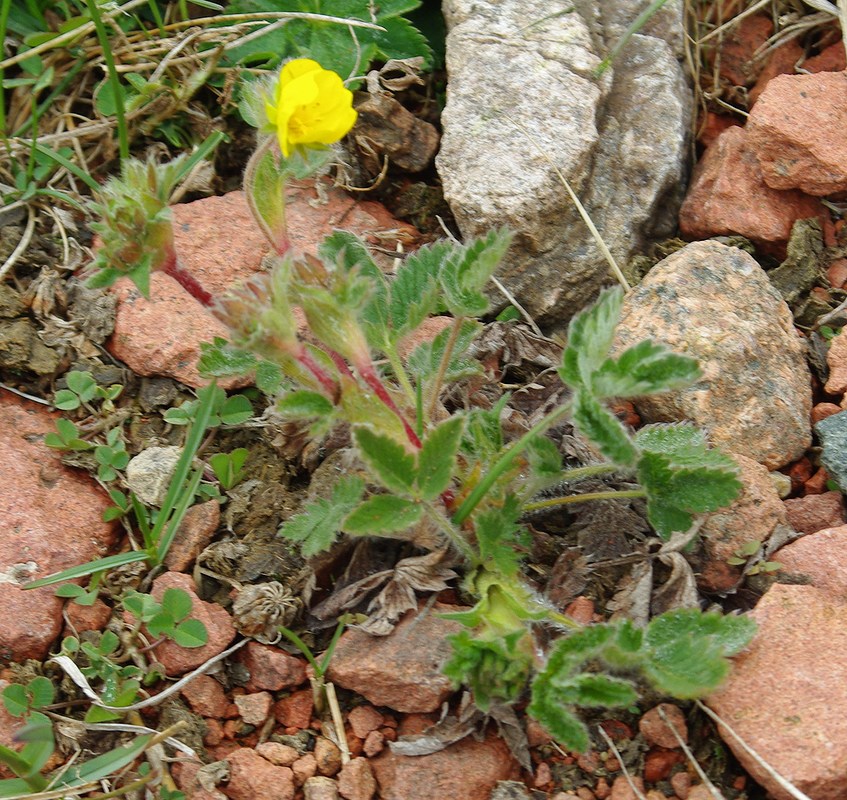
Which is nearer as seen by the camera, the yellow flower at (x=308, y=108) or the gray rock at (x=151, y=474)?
the yellow flower at (x=308, y=108)

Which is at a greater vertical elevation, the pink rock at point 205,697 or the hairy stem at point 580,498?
the hairy stem at point 580,498

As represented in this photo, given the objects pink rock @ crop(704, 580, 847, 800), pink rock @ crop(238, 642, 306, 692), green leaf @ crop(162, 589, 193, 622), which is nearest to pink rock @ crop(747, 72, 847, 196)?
pink rock @ crop(704, 580, 847, 800)

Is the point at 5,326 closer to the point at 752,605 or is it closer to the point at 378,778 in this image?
the point at 378,778

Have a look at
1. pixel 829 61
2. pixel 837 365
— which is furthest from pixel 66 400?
pixel 829 61

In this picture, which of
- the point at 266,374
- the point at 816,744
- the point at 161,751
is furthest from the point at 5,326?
the point at 816,744

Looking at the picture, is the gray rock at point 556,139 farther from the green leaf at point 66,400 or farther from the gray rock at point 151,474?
the green leaf at point 66,400

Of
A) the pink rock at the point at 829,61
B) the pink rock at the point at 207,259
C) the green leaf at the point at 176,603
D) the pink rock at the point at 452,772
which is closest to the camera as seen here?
the pink rock at the point at 452,772

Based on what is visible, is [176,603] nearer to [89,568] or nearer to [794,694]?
[89,568]

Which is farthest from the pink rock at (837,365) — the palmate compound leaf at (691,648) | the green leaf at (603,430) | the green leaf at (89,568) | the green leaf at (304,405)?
the green leaf at (89,568)
